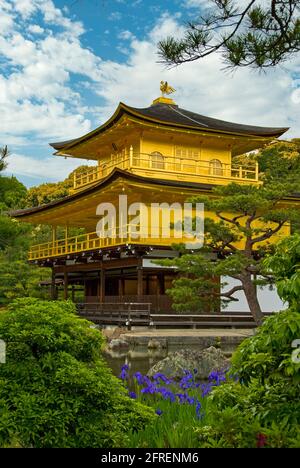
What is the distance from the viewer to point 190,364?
10039 millimetres

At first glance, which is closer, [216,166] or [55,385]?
[55,385]

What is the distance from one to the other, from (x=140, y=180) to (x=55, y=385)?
17.2m

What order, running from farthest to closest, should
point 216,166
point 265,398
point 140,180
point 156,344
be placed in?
point 216,166 < point 140,180 < point 156,344 < point 265,398

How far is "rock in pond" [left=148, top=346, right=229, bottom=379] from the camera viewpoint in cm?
962

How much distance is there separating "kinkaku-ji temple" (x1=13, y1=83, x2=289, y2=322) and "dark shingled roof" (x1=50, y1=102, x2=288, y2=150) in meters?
0.05

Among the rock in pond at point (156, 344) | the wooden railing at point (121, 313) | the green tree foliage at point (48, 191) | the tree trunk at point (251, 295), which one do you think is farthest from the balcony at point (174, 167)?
the green tree foliage at point (48, 191)

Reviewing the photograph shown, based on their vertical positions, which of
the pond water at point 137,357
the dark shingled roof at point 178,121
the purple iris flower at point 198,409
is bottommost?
the pond water at point 137,357

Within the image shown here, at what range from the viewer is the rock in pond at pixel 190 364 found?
9.62m

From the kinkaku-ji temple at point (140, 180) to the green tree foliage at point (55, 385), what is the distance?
1631cm

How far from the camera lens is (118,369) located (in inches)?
488

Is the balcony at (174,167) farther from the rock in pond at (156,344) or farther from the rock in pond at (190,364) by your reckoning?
the rock in pond at (190,364)

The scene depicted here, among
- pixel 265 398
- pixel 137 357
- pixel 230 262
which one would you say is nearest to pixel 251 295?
pixel 230 262

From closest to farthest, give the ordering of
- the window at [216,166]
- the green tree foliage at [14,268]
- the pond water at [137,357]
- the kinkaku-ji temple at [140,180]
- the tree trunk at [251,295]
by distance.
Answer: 1. the pond water at [137,357]
2. the tree trunk at [251,295]
3. the kinkaku-ji temple at [140,180]
4. the window at [216,166]
5. the green tree foliage at [14,268]

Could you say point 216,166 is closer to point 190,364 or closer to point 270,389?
point 190,364
